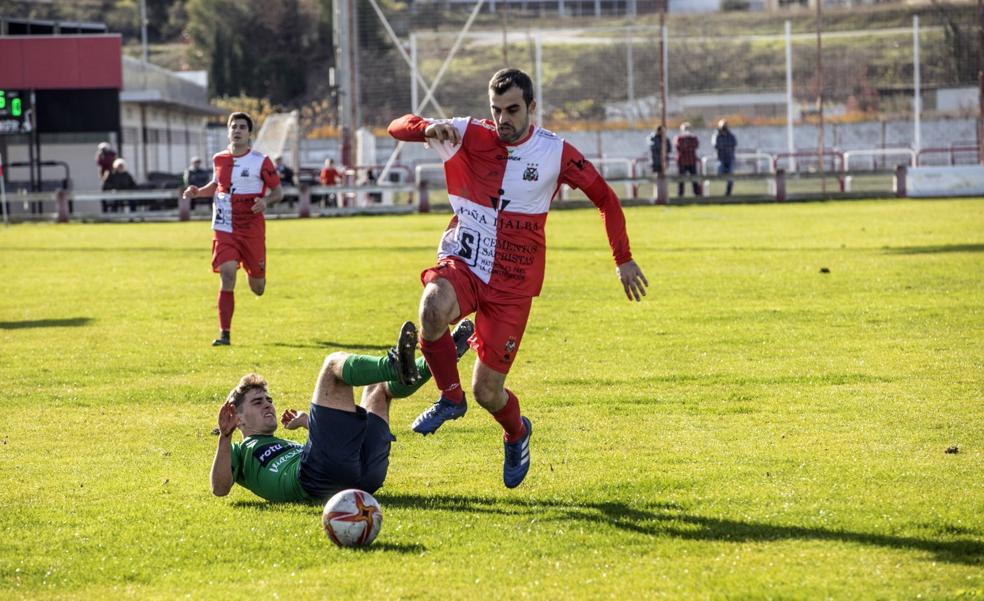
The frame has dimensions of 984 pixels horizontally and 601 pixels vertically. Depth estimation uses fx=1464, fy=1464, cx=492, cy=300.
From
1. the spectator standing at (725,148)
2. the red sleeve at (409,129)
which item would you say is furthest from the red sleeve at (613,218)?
the spectator standing at (725,148)

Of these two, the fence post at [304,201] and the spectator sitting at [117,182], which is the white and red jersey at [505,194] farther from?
the spectator sitting at [117,182]

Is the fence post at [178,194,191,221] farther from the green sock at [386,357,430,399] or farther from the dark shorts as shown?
the dark shorts

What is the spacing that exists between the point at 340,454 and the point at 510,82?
2.12 m

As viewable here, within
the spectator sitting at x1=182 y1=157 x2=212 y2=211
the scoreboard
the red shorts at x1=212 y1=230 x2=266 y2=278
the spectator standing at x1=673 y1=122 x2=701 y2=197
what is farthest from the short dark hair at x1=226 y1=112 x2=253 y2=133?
the spectator standing at x1=673 y1=122 x2=701 y2=197

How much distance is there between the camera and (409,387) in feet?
24.6

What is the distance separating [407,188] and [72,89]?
1651 cm

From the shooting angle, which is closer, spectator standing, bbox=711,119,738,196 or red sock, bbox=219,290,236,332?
red sock, bbox=219,290,236,332

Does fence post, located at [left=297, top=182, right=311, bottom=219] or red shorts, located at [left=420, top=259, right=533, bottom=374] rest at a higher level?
fence post, located at [left=297, top=182, right=311, bottom=219]

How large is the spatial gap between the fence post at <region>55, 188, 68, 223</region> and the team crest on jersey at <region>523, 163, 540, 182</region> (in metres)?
35.3

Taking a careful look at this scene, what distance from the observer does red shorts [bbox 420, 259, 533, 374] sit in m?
7.74

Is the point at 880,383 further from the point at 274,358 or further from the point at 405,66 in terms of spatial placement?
the point at 405,66

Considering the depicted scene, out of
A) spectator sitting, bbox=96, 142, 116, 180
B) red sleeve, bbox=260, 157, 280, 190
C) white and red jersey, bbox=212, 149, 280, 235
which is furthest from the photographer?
spectator sitting, bbox=96, 142, 116, 180

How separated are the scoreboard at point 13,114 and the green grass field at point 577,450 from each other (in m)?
20.4

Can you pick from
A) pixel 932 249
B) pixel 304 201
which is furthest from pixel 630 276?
pixel 304 201
